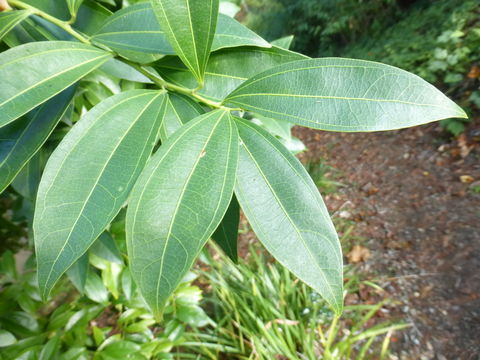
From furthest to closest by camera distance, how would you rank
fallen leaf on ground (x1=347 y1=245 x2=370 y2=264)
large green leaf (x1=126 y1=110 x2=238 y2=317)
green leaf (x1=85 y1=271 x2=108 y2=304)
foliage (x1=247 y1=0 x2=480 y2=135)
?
foliage (x1=247 y1=0 x2=480 y2=135) → fallen leaf on ground (x1=347 y1=245 x2=370 y2=264) → green leaf (x1=85 y1=271 x2=108 y2=304) → large green leaf (x1=126 y1=110 x2=238 y2=317)

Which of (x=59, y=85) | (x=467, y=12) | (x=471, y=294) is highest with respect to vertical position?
(x=467, y=12)

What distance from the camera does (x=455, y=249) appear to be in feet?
6.51

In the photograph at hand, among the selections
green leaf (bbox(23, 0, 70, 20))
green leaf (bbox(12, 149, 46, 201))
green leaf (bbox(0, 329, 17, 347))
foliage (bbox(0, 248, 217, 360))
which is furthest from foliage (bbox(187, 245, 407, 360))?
green leaf (bbox(23, 0, 70, 20))

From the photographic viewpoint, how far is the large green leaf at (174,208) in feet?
1.07

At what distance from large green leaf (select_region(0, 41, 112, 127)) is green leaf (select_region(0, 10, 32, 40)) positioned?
6 centimetres

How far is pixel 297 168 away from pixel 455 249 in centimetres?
204

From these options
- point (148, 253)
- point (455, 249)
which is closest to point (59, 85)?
point (148, 253)

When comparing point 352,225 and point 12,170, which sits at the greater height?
point 12,170

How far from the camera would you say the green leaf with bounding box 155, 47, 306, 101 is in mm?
504

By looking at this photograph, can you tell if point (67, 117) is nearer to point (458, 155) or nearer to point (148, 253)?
point (148, 253)

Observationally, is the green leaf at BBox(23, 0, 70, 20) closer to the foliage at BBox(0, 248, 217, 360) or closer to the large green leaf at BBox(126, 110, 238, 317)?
the large green leaf at BBox(126, 110, 238, 317)

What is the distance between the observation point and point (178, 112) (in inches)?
18.8

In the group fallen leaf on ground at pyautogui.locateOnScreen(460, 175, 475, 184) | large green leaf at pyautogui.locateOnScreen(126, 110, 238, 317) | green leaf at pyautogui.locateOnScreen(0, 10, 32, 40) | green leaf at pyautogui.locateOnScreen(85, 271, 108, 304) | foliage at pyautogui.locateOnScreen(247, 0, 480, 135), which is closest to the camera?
large green leaf at pyautogui.locateOnScreen(126, 110, 238, 317)

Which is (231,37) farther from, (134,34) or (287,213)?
(287,213)
